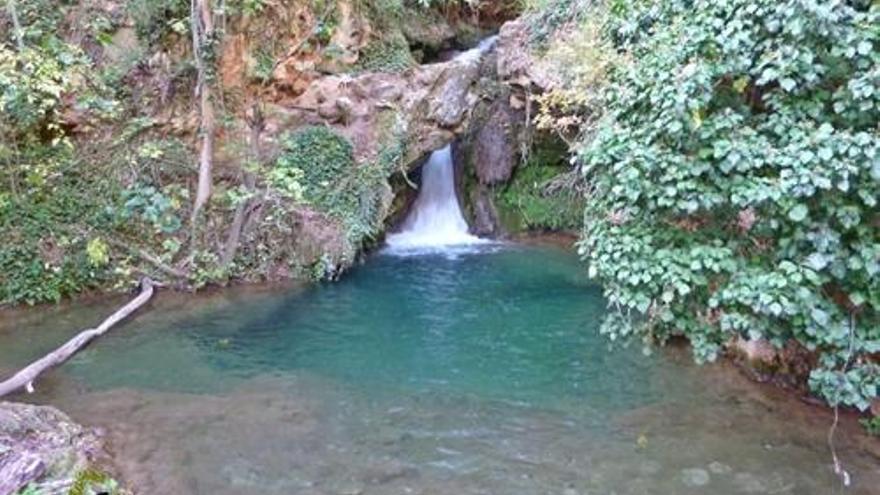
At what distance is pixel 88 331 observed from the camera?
9.11 m

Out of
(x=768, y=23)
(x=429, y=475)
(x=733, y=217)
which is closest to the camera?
(x=768, y=23)

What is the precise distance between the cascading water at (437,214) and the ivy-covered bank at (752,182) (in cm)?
1074

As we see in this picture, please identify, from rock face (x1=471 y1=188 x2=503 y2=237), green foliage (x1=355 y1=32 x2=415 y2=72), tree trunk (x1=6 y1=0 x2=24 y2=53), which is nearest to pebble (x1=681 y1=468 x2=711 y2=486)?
green foliage (x1=355 y1=32 x2=415 y2=72)

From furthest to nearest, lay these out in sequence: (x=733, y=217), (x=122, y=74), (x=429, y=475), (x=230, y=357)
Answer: (x=122, y=74) < (x=230, y=357) < (x=429, y=475) < (x=733, y=217)

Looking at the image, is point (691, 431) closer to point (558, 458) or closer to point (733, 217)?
point (558, 458)

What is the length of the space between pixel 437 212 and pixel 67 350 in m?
10.1

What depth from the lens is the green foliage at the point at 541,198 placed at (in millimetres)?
16719

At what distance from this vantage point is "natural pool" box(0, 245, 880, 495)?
19.4ft

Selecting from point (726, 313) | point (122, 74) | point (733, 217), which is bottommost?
point (726, 313)

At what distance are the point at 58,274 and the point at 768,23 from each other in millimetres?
10264

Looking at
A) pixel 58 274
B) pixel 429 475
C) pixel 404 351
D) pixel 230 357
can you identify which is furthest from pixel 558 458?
pixel 58 274

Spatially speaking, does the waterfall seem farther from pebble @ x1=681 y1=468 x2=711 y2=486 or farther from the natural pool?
pebble @ x1=681 y1=468 x2=711 y2=486

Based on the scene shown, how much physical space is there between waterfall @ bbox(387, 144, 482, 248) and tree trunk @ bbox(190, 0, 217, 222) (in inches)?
200

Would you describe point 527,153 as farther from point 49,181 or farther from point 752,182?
point 752,182
